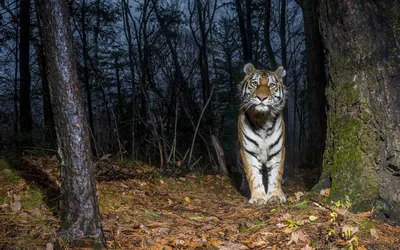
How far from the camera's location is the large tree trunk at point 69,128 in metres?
2.52

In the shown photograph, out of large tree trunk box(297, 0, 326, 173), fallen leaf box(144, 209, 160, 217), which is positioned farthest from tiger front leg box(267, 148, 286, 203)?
large tree trunk box(297, 0, 326, 173)

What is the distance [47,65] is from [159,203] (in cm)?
198

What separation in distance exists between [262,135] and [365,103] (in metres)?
1.43

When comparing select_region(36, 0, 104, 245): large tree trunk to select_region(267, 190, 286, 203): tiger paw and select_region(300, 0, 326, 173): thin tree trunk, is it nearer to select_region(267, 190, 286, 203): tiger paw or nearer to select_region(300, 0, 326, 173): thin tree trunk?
select_region(267, 190, 286, 203): tiger paw

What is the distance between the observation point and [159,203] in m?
3.95

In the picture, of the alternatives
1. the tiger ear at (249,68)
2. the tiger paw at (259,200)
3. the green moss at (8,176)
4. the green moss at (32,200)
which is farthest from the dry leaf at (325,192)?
the green moss at (8,176)

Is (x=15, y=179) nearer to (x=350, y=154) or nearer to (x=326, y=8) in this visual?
(x=350, y=154)

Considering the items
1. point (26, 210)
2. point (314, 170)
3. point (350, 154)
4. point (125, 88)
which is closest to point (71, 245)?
point (26, 210)

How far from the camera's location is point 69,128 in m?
2.57

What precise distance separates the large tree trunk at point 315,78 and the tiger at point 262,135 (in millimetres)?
2452

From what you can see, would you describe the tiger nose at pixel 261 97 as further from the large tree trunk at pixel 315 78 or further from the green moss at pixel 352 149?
the large tree trunk at pixel 315 78

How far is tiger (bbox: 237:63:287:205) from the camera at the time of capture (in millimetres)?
4512

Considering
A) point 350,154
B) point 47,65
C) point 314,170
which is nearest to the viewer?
point 47,65

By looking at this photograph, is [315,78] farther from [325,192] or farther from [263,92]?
[325,192]
